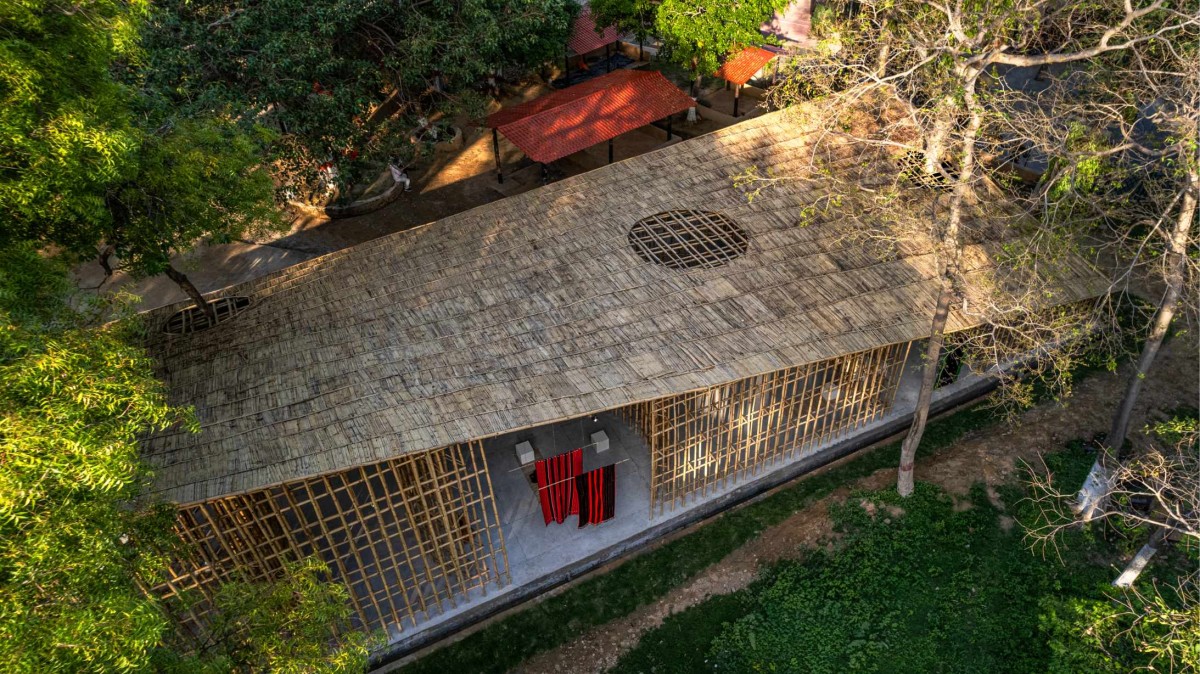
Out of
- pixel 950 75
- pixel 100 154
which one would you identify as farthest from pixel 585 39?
pixel 100 154

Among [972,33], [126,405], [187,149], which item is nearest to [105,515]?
[126,405]

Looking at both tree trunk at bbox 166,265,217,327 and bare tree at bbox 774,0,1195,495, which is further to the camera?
tree trunk at bbox 166,265,217,327

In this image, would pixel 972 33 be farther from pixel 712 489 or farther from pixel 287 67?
pixel 287 67

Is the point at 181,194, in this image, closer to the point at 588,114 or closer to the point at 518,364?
the point at 518,364

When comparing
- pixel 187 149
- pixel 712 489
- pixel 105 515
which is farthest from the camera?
pixel 712 489

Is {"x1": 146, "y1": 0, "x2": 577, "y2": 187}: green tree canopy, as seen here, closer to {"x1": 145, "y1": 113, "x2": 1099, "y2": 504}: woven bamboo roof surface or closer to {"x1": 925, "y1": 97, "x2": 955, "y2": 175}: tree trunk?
{"x1": 145, "y1": 113, "x2": 1099, "y2": 504}: woven bamboo roof surface

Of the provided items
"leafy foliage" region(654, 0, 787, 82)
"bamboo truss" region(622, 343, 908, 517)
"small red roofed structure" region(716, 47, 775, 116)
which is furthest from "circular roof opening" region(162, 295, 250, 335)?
"small red roofed structure" region(716, 47, 775, 116)

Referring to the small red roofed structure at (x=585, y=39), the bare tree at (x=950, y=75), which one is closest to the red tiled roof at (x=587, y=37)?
the small red roofed structure at (x=585, y=39)

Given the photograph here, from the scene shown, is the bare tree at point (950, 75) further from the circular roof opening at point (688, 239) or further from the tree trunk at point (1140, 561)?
the tree trunk at point (1140, 561)
